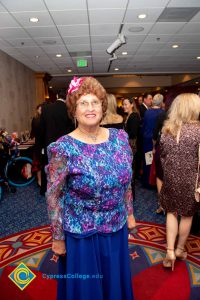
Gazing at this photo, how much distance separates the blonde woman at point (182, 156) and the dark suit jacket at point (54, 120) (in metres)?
2.03

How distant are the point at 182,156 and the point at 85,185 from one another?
3.83 ft

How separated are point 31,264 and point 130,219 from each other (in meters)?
1.38

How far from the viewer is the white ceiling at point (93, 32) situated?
14.1ft

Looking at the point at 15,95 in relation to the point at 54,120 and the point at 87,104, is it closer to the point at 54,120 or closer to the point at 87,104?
the point at 54,120

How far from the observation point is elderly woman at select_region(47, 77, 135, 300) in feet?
4.28

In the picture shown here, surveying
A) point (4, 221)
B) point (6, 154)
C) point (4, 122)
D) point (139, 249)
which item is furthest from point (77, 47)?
point (139, 249)

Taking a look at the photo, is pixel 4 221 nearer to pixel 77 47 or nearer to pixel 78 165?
pixel 78 165

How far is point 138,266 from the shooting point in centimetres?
247

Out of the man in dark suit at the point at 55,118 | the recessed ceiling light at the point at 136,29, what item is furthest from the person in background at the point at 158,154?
the recessed ceiling light at the point at 136,29

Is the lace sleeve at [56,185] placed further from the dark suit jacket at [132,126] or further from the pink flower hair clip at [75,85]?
the dark suit jacket at [132,126]

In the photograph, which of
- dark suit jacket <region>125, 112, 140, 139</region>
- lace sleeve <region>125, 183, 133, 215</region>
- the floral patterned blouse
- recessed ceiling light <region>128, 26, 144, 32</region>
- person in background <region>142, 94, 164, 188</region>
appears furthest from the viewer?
recessed ceiling light <region>128, 26, 144, 32</region>

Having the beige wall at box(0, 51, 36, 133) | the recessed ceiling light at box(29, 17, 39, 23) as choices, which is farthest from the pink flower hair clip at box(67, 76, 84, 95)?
the beige wall at box(0, 51, 36, 133)

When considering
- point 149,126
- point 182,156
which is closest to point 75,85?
point 182,156

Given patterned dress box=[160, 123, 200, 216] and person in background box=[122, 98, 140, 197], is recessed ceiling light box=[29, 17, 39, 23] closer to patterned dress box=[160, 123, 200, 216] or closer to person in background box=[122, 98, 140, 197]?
person in background box=[122, 98, 140, 197]
